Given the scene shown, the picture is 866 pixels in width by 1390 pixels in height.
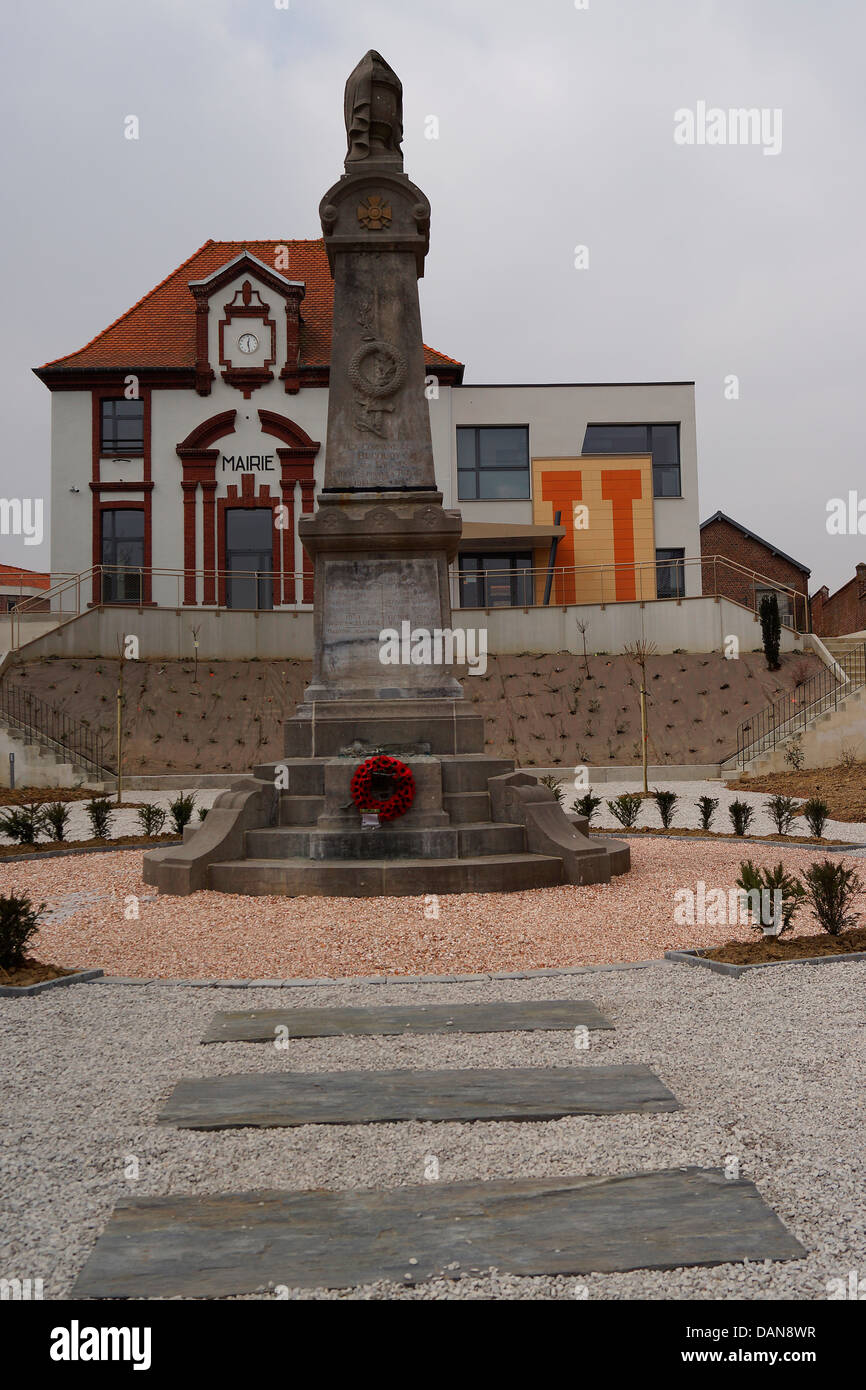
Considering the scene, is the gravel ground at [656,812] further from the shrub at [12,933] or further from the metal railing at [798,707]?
the shrub at [12,933]

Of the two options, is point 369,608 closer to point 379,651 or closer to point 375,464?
point 379,651

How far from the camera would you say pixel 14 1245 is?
3.16 m

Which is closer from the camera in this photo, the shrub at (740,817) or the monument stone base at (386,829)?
the monument stone base at (386,829)

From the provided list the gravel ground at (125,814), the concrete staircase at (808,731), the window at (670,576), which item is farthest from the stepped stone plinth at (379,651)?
the window at (670,576)

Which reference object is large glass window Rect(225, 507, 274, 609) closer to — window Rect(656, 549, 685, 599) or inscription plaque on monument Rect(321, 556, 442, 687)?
window Rect(656, 549, 685, 599)

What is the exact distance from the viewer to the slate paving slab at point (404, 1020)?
549 centimetres

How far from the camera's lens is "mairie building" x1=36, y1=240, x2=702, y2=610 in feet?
119

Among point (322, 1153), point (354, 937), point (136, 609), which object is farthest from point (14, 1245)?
point (136, 609)

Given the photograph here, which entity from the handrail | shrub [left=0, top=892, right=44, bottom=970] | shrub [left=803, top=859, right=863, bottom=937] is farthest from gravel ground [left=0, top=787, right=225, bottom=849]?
shrub [left=803, top=859, right=863, bottom=937]

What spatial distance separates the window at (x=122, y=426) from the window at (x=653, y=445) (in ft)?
55.7

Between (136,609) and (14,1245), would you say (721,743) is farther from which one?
(14,1245)

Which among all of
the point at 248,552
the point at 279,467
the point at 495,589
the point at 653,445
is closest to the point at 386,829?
the point at 248,552

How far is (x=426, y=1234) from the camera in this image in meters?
3.19

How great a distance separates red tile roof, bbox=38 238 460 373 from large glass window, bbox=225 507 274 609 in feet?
19.2
